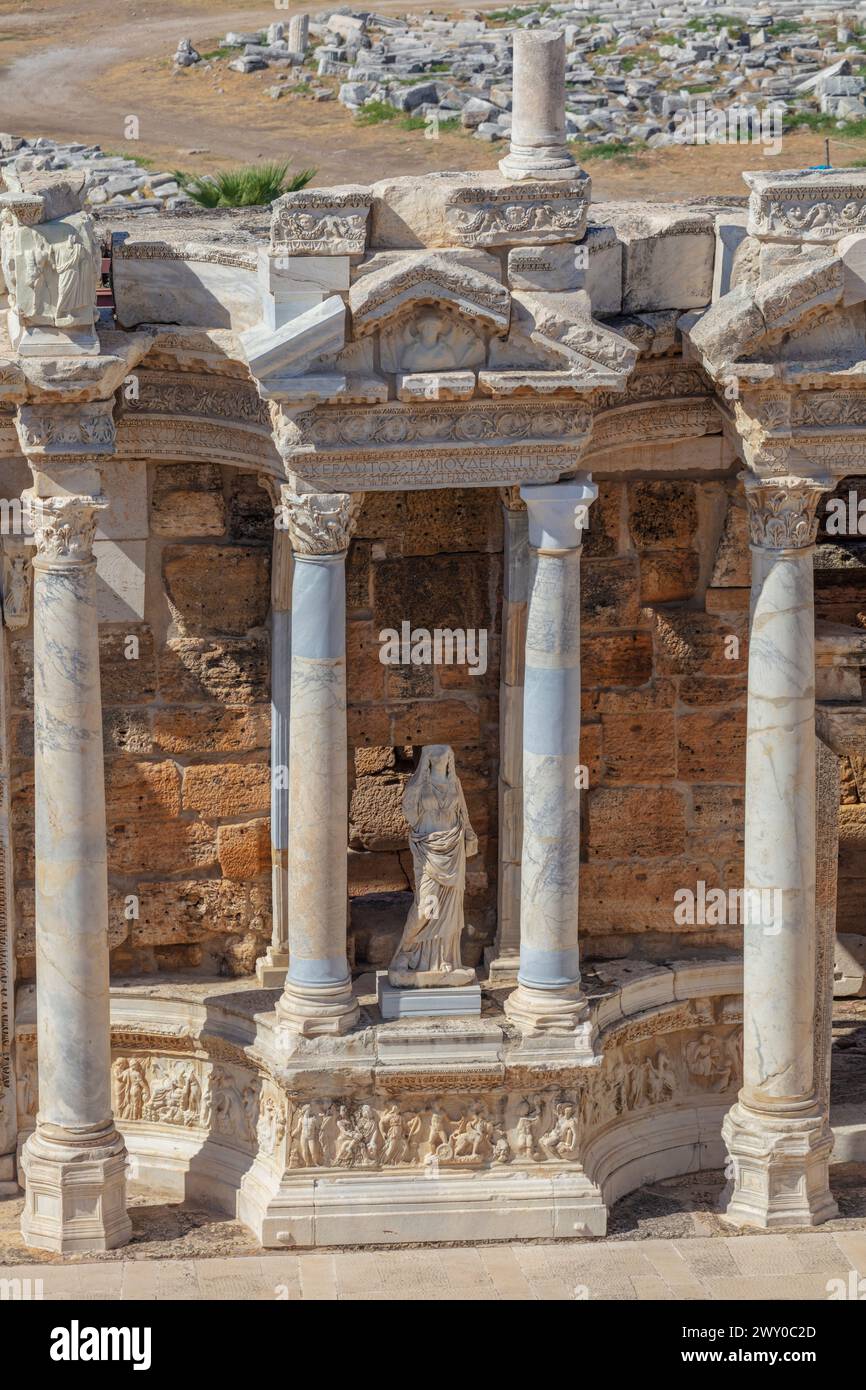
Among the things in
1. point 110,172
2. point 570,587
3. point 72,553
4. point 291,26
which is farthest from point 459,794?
point 291,26

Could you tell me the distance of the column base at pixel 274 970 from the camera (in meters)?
21.2

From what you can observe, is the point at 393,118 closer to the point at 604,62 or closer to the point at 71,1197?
the point at 604,62

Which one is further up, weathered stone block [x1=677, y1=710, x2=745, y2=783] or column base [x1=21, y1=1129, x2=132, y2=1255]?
weathered stone block [x1=677, y1=710, x2=745, y2=783]

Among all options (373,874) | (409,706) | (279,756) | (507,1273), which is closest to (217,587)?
(279,756)

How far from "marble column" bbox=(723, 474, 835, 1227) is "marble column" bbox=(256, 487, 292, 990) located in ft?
10.9

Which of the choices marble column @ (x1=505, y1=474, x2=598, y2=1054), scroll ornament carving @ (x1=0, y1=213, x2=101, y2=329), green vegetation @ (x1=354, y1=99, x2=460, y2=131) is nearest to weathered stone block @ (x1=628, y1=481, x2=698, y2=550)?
marble column @ (x1=505, y1=474, x2=598, y2=1054)

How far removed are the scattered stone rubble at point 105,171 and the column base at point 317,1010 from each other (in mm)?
13652

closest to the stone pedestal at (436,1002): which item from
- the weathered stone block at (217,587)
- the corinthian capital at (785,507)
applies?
the weathered stone block at (217,587)

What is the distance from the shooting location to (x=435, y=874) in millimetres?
Result: 20359

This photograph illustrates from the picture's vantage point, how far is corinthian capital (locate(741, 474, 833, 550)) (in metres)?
19.5

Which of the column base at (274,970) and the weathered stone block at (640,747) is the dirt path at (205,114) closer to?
the weathered stone block at (640,747)

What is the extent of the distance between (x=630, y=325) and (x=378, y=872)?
512 cm

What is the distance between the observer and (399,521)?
69.0 feet

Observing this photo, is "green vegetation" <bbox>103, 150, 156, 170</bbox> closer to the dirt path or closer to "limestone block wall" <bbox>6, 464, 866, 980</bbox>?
the dirt path
